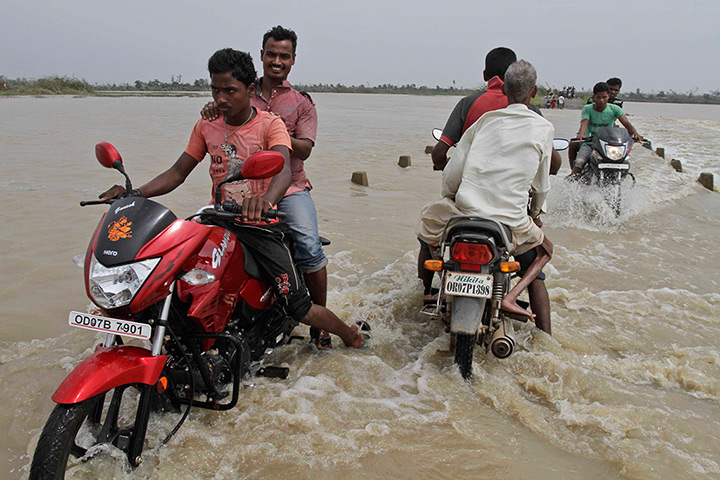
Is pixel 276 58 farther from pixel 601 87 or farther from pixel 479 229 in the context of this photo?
pixel 601 87

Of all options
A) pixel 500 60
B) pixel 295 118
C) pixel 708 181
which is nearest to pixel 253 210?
pixel 295 118

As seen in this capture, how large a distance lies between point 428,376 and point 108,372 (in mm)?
1972

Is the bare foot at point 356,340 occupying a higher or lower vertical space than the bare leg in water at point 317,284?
lower

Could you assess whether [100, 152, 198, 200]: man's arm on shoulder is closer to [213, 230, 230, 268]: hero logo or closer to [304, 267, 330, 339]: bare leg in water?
[213, 230, 230, 268]: hero logo

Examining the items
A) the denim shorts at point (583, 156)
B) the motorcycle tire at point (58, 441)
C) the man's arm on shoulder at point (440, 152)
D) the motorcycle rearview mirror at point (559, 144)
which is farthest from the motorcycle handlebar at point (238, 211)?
the denim shorts at point (583, 156)

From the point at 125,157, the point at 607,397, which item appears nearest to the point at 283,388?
the point at 607,397

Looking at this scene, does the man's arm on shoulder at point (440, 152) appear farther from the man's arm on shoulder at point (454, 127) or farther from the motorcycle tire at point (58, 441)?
the motorcycle tire at point (58, 441)

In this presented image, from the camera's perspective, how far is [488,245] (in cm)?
297

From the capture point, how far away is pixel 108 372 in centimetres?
203

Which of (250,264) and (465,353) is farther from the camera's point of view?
(465,353)

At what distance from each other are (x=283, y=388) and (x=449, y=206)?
1.57m

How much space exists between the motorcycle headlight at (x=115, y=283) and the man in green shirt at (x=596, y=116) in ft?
24.3

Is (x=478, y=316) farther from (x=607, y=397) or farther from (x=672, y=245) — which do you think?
(x=672, y=245)

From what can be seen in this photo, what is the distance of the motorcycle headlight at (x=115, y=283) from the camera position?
6.64ft
